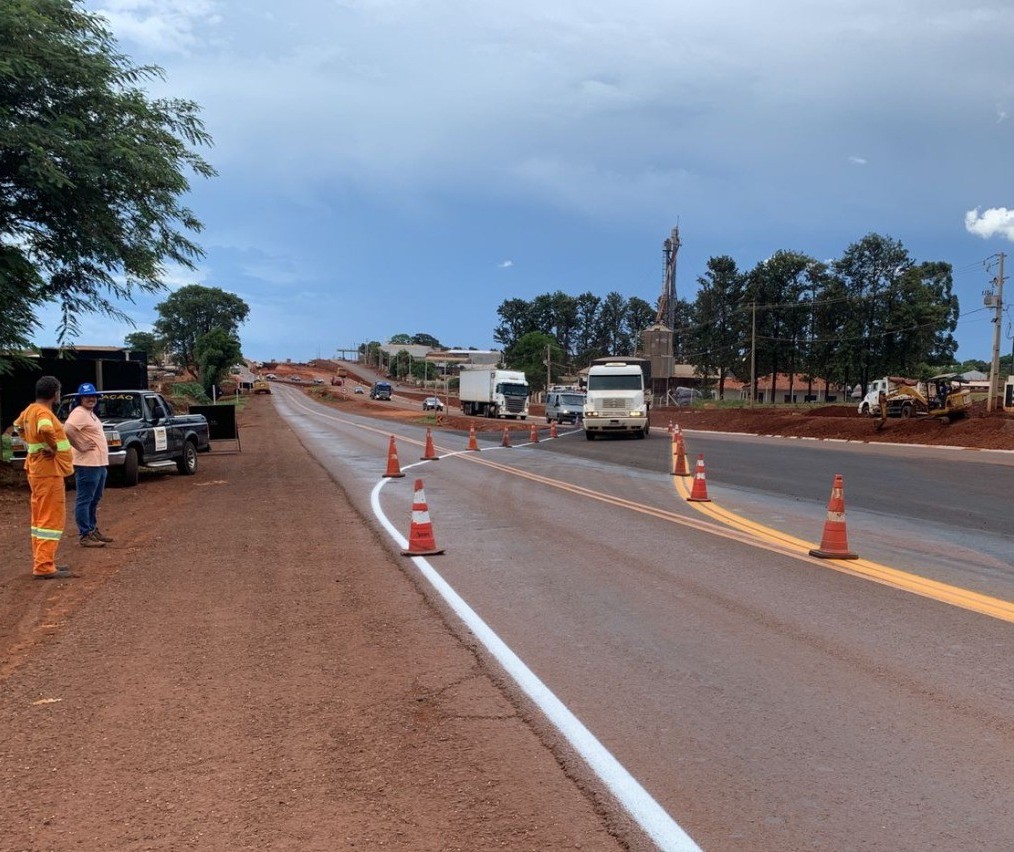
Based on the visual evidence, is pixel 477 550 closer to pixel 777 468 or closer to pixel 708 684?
pixel 708 684

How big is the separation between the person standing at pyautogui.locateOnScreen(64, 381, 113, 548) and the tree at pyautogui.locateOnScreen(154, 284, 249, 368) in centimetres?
12679

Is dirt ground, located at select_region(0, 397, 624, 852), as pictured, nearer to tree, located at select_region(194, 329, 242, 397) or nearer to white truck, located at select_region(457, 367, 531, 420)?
white truck, located at select_region(457, 367, 531, 420)

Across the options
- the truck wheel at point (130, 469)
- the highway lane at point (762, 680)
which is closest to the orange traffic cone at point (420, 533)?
the highway lane at point (762, 680)

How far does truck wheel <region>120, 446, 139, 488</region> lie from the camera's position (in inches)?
630

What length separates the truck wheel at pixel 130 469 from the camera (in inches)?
630

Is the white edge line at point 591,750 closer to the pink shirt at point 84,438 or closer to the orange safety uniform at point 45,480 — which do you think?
the orange safety uniform at point 45,480

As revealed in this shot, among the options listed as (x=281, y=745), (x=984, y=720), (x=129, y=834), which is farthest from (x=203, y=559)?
(x=984, y=720)

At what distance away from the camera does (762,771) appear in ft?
12.7

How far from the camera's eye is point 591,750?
408 cm

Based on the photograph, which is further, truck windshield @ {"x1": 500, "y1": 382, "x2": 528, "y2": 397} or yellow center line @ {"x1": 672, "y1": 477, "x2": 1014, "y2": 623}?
truck windshield @ {"x1": 500, "y1": 382, "x2": 528, "y2": 397}

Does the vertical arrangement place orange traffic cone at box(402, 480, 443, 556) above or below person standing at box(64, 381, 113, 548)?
below

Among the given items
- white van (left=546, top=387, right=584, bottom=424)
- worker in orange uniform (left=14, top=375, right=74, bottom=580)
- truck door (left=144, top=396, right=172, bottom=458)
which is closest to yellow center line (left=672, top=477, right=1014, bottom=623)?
worker in orange uniform (left=14, top=375, right=74, bottom=580)

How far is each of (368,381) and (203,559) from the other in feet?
484

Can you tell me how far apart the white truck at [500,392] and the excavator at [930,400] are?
2566 cm
